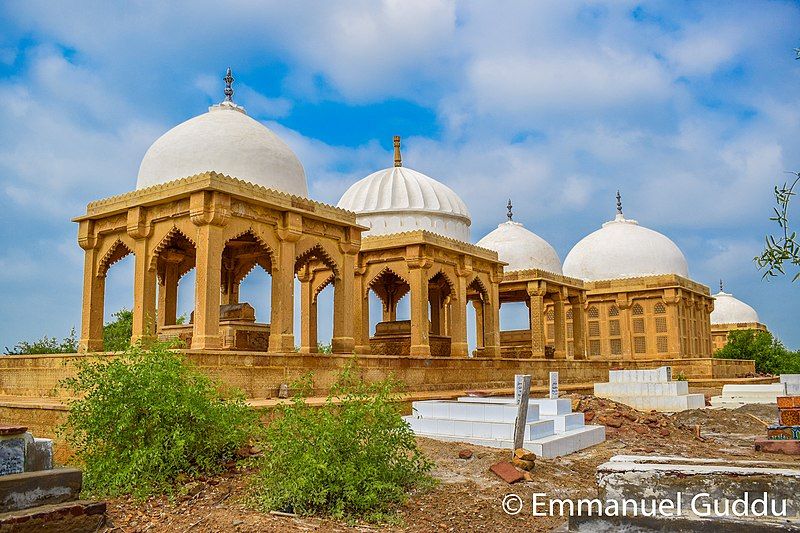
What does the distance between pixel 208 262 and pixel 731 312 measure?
49911mm

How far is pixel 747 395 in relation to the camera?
20109 mm

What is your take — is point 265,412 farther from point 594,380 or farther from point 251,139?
point 594,380

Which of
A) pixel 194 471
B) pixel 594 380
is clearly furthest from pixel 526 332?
pixel 194 471

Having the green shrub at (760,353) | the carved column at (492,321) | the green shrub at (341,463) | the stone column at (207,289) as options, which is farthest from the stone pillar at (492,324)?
the green shrub at (760,353)

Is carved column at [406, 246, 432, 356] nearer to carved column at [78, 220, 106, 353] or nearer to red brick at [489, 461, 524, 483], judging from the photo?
carved column at [78, 220, 106, 353]

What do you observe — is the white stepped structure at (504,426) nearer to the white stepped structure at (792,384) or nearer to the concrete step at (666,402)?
the concrete step at (666,402)

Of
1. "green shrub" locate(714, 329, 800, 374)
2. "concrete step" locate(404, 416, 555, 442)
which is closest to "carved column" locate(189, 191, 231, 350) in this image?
"concrete step" locate(404, 416, 555, 442)

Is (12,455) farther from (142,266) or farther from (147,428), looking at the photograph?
(142,266)

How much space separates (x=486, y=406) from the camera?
10.5 meters

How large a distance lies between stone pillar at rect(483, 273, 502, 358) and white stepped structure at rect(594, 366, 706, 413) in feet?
14.6

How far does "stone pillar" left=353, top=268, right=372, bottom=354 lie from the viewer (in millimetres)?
21141

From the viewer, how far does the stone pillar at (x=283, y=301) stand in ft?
51.7

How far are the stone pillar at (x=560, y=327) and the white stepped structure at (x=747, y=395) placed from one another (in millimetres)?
8137

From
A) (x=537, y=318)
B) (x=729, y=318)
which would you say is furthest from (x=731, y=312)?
(x=537, y=318)
